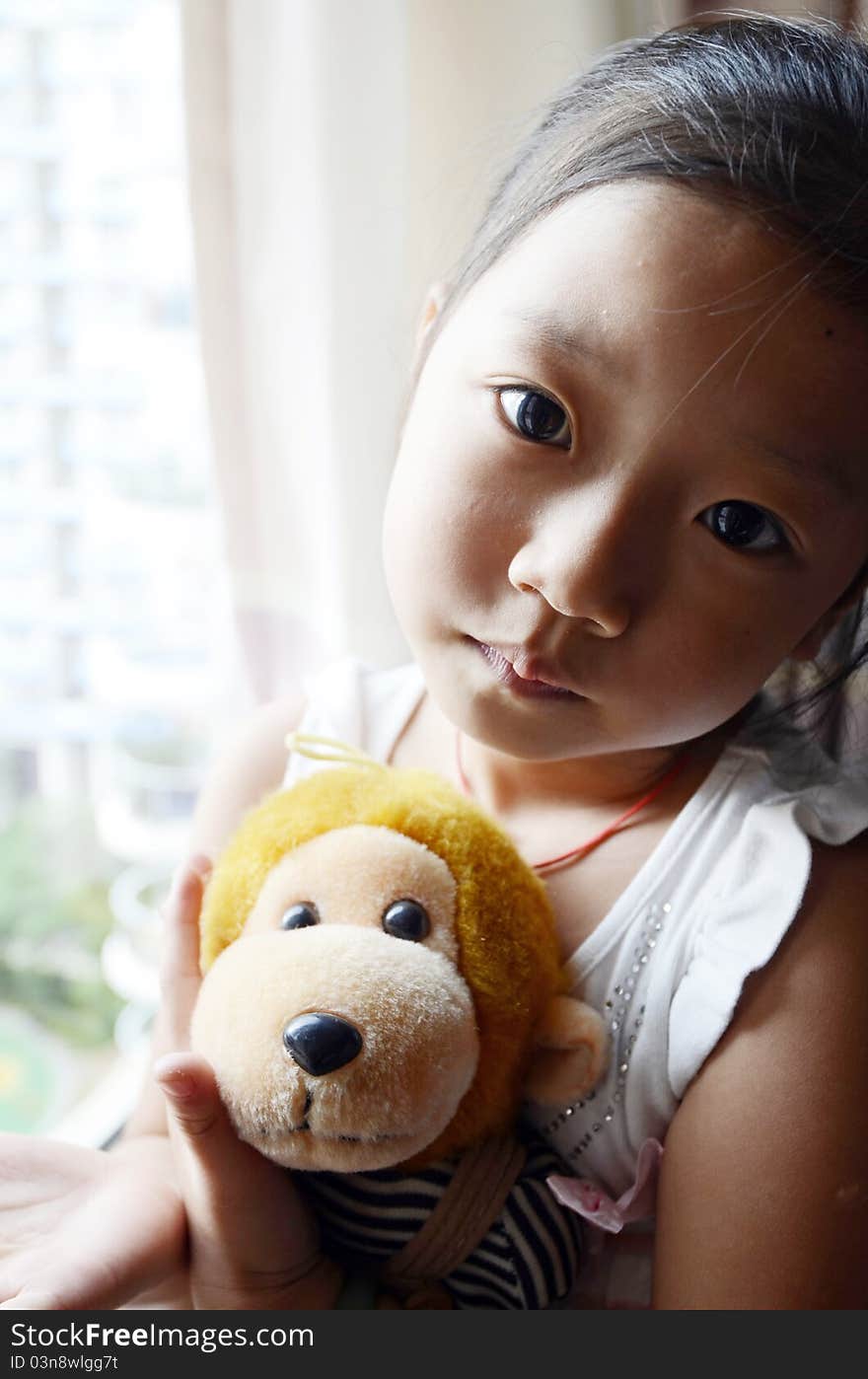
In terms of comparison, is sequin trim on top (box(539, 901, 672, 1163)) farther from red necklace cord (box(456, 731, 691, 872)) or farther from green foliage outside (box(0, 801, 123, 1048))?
green foliage outside (box(0, 801, 123, 1048))

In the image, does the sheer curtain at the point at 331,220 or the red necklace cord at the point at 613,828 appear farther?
the sheer curtain at the point at 331,220

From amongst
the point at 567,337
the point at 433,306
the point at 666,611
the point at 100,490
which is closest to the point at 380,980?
the point at 666,611

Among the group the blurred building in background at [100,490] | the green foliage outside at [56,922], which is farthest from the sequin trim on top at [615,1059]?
the green foliage outside at [56,922]

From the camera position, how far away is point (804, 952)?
76 centimetres

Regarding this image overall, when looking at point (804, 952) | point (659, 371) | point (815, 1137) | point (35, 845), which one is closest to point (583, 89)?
point (659, 371)

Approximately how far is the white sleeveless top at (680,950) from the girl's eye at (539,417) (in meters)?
0.29

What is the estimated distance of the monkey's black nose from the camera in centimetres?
60

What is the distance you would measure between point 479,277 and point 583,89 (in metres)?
0.16

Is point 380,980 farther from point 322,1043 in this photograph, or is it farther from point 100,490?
point 100,490

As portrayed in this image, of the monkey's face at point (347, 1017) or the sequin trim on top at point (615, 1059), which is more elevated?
the monkey's face at point (347, 1017)

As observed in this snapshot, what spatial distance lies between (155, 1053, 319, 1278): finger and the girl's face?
0.28 m

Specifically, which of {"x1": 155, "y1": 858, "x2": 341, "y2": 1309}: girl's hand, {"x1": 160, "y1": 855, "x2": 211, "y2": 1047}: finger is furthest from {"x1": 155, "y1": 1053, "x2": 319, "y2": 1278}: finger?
{"x1": 160, "y1": 855, "x2": 211, "y2": 1047}: finger

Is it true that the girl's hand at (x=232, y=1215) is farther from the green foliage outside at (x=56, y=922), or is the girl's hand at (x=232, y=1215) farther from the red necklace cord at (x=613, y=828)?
the green foliage outside at (x=56, y=922)

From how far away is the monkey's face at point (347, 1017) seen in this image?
61 cm
